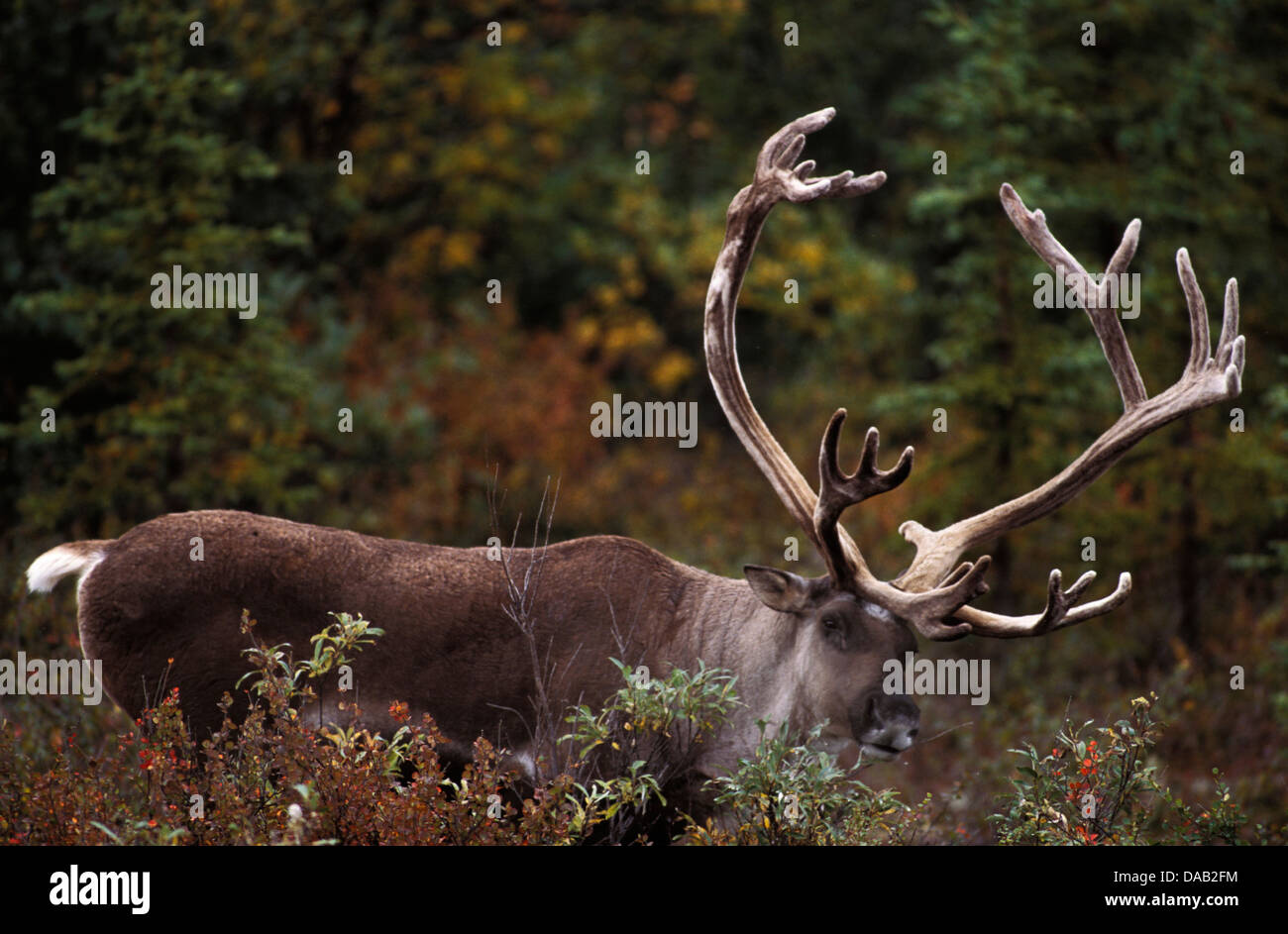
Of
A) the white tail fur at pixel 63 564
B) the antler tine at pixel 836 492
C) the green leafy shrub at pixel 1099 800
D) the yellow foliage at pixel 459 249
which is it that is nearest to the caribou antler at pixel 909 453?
the antler tine at pixel 836 492

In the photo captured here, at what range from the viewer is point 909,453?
529 cm

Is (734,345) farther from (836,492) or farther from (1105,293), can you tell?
(1105,293)

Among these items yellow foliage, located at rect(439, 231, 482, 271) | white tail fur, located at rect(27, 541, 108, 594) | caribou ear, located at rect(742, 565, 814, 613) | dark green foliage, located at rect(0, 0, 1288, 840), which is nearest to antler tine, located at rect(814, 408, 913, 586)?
caribou ear, located at rect(742, 565, 814, 613)

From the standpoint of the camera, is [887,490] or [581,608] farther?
[581,608]

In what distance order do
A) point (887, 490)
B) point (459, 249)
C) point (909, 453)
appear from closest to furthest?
point (909, 453), point (887, 490), point (459, 249)

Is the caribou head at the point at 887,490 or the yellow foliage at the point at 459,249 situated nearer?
the caribou head at the point at 887,490

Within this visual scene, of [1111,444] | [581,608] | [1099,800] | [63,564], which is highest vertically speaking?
[1111,444]

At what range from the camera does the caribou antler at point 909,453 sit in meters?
5.75

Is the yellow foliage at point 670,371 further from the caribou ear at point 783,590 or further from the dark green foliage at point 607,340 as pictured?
the caribou ear at point 783,590

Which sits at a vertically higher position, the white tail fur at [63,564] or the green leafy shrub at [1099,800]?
the white tail fur at [63,564]

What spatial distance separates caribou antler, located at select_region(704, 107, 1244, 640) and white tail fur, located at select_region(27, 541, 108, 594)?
268 cm

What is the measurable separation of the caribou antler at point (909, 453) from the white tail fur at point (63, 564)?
8.79ft

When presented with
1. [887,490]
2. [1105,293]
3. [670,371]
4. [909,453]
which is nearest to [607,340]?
[670,371]

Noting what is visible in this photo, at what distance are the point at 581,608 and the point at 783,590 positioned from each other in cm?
83
